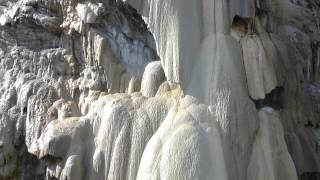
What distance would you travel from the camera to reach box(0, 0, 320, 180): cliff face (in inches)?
277

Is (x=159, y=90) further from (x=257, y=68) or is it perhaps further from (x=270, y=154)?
(x=270, y=154)

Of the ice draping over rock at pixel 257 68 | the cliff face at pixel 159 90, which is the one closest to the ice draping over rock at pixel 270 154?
the cliff face at pixel 159 90

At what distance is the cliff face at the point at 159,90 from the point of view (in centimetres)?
705

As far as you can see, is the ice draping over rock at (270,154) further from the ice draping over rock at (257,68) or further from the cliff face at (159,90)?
the ice draping over rock at (257,68)

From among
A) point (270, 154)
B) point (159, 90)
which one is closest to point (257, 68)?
point (270, 154)

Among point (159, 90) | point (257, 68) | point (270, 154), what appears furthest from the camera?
point (159, 90)

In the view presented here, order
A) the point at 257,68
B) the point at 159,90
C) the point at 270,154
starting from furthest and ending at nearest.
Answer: the point at 159,90 < the point at 257,68 < the point at 270,154

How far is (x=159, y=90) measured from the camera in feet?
25.2

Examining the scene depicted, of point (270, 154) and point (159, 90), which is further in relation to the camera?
point (159, 90)

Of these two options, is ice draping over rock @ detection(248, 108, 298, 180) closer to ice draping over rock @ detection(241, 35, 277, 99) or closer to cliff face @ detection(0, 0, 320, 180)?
cliff face @ detection(0, 0, 320, 180)

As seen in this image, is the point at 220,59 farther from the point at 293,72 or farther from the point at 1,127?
the point at 1,127

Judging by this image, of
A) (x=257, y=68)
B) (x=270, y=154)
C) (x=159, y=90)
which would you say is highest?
(x=257, y=68)

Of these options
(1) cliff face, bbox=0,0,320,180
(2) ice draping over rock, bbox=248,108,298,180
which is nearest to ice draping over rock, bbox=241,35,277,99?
(1) cliff face, bbox=0,0,320,180

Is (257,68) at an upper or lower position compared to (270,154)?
upper
